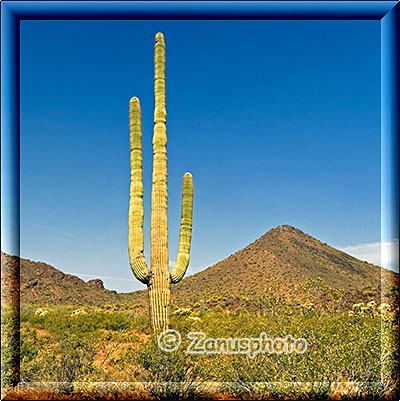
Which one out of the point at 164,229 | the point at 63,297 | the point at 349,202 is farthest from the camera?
the point at 63,297

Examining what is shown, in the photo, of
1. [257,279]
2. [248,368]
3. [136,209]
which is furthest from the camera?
[257,279]

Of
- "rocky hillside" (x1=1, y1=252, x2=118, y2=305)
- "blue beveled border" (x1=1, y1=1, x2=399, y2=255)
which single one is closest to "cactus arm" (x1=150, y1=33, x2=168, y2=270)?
"blue beveled border" (x1=1, y1=1, x2=399, y2=255)

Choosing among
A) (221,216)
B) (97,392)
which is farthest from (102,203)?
(97,392)

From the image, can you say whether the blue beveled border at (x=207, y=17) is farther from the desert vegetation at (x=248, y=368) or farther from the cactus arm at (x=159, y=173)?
the cactus arm at (x=159, y=173)

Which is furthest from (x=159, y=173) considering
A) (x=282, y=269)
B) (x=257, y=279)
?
(x=282, y=269)

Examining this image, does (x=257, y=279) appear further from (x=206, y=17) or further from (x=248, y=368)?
(x=206, y=17)

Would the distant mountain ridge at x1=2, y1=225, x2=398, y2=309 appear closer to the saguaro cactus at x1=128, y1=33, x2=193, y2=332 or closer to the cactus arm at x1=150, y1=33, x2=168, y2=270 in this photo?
the saguaro cactus at x1=128, y1=33, x2=193, y2=332

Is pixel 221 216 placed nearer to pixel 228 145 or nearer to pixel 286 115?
pixel 228 145
